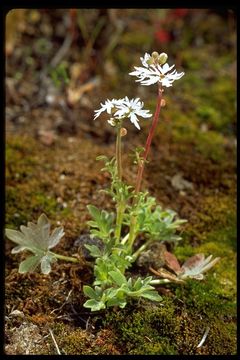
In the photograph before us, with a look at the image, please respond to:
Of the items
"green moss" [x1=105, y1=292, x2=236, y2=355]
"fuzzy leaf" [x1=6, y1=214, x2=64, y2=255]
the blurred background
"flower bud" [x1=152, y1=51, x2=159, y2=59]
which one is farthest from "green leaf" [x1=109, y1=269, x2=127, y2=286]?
the blurred background

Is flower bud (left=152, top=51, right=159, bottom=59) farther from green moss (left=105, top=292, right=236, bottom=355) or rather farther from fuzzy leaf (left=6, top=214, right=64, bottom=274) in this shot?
green moss (left=105, top=292, right=236, bottom=355)

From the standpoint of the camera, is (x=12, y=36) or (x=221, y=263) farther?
(x=12, y=36)

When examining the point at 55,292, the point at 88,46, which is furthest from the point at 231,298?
the point at 88,46

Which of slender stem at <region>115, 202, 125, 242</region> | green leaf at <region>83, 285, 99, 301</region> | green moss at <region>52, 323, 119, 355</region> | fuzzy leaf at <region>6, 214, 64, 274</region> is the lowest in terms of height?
green moss at <region>52, 323, 119, 355</region>

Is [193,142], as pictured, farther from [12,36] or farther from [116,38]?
[12,36]

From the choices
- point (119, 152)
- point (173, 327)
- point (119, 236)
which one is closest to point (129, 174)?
point (119, 236)

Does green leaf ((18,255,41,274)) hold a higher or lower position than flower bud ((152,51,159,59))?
lower

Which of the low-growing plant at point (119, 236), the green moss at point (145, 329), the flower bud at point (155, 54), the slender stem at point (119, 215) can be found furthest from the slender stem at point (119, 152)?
the green moss at point (145, 329)

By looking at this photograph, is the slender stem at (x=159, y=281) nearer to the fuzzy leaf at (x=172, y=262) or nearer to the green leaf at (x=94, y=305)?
the fuzzy leaf at (x=172, y=262)
